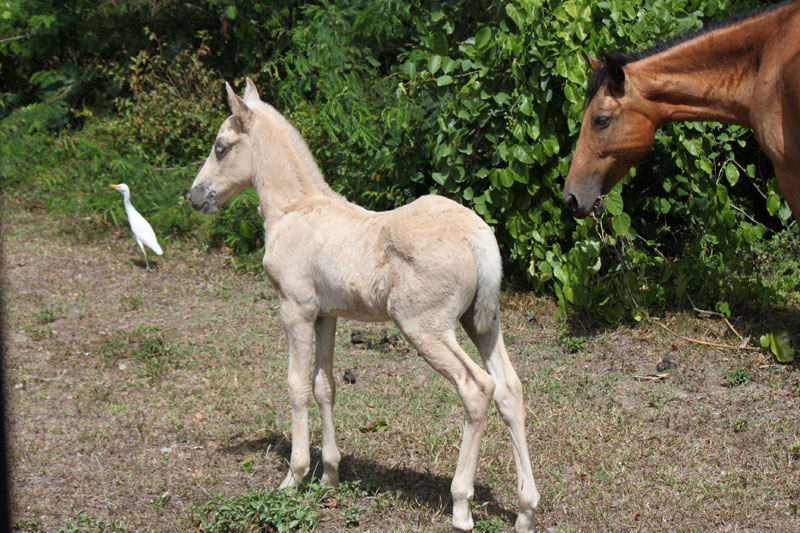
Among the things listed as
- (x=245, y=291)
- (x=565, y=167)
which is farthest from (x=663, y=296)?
(x=245, y=291)

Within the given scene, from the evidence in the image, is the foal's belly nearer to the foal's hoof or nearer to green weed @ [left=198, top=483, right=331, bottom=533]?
green weed @ [left=198, top=483, right=331, bottom=533]

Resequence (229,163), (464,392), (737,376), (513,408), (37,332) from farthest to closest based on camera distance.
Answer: (37,332) → (737,376) → (229,163) → (513,408) → (464,392)

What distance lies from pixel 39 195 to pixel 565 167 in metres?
7.08

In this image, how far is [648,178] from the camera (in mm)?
6781

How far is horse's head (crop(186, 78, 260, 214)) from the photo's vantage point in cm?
458

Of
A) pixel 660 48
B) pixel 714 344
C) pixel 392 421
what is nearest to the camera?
pixel 660 48

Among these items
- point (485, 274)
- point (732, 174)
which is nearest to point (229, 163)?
point (485, 274)

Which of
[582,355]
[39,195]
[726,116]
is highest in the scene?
[726,116]

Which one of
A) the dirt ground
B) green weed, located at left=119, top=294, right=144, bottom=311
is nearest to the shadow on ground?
the dirt ground

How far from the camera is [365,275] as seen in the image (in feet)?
12.9

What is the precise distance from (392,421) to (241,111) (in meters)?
2.12

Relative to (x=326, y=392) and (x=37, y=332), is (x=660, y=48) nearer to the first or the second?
(x=326, y=392)

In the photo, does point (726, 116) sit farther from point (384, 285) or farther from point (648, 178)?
point (384, 285)

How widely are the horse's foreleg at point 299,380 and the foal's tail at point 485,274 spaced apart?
3.15 ft
